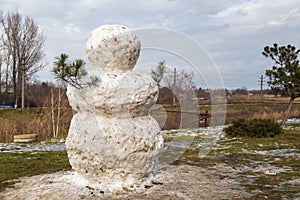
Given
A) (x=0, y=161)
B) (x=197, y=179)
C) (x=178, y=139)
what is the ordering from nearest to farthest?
(x=197, y=179)
(x=0, y=161)
(x=178, y=139)

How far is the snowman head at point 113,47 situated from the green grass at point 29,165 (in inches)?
115

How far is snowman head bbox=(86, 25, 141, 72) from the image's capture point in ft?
18.0

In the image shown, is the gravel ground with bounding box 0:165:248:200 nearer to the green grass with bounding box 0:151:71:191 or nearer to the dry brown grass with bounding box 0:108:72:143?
the green grass with bounding box 0:151:71:191

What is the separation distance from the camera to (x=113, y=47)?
216 inches

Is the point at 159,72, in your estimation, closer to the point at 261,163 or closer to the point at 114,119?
the point at 114,119

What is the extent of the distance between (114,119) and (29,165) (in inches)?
Answer: 157

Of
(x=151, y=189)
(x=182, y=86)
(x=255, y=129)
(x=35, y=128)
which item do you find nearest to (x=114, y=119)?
(x=151, y=189)

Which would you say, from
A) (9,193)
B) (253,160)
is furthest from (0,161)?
(253,160)

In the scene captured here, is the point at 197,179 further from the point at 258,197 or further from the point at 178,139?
the point at 178,139

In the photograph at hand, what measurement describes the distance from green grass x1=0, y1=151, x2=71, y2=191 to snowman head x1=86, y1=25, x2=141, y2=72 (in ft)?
9.60

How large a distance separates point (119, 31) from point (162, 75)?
156 cm

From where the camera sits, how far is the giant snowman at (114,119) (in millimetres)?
5285

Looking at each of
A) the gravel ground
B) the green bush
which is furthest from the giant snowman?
the green bush

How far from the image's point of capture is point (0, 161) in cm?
915
